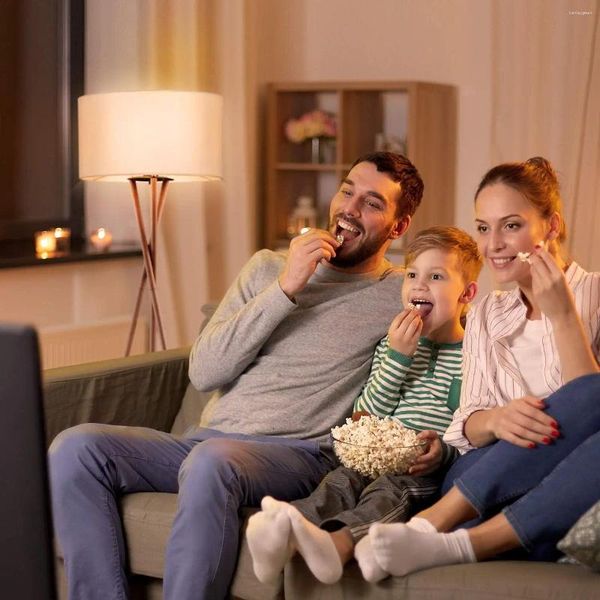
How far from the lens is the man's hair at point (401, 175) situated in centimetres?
271

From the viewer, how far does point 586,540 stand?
74.5 inches

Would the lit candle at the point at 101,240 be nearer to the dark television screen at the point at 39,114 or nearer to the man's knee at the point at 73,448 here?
the dark television screen at the point at 39,114

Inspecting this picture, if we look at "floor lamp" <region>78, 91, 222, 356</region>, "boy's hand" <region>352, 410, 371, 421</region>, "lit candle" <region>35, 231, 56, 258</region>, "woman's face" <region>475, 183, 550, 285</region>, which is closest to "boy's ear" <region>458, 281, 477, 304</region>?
"woman's face" <region>475, 183, 550, 285</region>

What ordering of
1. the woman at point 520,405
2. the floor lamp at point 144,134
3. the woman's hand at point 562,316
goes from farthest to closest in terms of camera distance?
the floor lamp at point 144,134 → the woman's hand at point 562,316 → the woman at point 520,405

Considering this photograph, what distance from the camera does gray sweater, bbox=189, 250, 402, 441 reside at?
2.56m

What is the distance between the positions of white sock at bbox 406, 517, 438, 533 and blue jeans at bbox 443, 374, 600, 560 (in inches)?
3.4

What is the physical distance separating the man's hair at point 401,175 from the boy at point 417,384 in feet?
0.71

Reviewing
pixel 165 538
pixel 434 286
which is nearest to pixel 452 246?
pixel 434 286

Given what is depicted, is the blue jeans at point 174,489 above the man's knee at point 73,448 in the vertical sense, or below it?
below

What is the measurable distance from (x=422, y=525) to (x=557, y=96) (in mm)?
2685

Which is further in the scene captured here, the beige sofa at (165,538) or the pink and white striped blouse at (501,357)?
the pink and white striped blouse at (501,357)

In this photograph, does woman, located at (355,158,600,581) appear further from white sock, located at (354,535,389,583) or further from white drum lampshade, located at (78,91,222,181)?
white drum lampshade, located at (78,91,222,181)

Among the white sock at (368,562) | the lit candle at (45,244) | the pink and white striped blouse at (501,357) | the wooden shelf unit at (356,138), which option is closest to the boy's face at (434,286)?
the pink and white striped blouse at (501,357)

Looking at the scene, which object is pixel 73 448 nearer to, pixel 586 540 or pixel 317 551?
pixel 317 551
